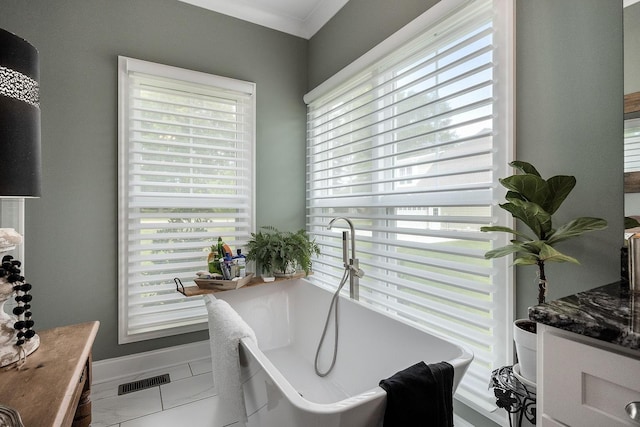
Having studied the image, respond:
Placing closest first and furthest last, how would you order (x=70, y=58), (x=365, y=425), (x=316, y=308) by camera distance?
(x=365, y=425)
(x=70, y=58)
(x=316, y=308)

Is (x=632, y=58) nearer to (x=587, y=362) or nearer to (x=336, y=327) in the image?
(x=587, y=362)

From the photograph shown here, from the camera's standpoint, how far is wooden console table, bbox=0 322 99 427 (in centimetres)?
86

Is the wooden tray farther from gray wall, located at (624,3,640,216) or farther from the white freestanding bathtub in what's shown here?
gray wall, located at (624,3,640,216)

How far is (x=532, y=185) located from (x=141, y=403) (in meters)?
2.48

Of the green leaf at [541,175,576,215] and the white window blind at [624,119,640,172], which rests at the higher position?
the white window blind at [624,119,640,172]

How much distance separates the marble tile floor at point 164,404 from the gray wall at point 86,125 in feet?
0.89

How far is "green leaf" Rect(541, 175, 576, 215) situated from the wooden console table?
5.36ft

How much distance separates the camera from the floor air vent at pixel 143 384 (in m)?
2.18

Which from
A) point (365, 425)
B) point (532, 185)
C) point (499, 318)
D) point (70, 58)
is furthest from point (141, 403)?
point (532, 185)

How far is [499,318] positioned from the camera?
4.76 ft

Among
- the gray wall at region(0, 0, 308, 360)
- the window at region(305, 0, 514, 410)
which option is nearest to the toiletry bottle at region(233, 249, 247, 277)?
the gray wall at region(0, 0, 308, 360)

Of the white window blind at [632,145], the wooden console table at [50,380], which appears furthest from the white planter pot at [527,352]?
the wooden console table at [50,380]

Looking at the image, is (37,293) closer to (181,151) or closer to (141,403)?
(141,403)

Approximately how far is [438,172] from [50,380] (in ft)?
6.09
